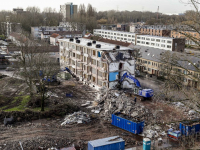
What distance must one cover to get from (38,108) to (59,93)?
19.8 ft

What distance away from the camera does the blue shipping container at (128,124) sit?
2075 centimetres

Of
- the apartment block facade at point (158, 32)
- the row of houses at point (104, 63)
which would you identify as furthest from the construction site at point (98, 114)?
the apartment block facade at point (158, 32)

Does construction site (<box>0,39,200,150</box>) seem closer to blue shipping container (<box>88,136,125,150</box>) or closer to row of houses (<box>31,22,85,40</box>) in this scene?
→ blue shipping container (<box>88,136,125,150</box>)

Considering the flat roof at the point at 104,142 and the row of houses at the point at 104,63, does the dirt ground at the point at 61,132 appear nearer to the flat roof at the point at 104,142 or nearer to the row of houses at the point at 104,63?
the flat roof at the point at 104,142

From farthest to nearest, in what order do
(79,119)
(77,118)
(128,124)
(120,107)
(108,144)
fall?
1. (120,107)
2. (77,118)
3. (79,119)
4. (128,124)
5. (108,144)

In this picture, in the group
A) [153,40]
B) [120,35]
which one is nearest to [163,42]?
[153,40]

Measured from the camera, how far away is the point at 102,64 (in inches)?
1282

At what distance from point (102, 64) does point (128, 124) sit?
42.0ft

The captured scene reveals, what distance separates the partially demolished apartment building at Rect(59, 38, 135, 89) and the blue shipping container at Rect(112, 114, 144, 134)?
993cm

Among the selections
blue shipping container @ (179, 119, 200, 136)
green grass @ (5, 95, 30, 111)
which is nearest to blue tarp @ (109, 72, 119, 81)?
green grass @ (5, 95, 30, 111)

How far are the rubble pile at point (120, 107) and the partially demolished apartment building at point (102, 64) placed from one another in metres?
4.42

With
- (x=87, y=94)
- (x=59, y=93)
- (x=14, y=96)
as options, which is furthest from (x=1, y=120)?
(x=87, y=94)

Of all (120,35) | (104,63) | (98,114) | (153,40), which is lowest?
(98,114)

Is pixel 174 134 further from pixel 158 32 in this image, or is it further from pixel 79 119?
pixel 158 32
